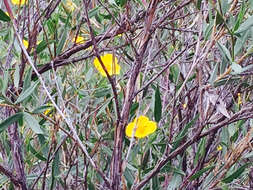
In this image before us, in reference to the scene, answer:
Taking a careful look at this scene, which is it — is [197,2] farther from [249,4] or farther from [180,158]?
[180,158]

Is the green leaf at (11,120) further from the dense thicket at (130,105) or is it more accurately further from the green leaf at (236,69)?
the green leaf at (236,69)

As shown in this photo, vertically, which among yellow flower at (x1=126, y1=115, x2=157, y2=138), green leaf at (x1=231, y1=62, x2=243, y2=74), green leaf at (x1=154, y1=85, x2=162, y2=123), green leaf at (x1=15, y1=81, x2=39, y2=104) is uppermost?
green leaf at (x1=231, y1=62, x2=243, y2=74)

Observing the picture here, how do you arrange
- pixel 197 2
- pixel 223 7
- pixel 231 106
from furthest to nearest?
pixel 231 106, pixel 197 2, pixel 223 7

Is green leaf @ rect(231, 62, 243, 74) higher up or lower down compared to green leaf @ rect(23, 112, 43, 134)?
higher up

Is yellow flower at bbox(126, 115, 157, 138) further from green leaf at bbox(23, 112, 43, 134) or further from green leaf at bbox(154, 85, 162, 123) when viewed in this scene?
green leaf at bbox(23, 112, 43, 134)

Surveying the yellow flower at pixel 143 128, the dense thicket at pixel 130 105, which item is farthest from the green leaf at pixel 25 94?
the yellow flower at pixel 143 128

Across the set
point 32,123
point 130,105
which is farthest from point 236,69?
point 32,123

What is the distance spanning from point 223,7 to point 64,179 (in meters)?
0.45

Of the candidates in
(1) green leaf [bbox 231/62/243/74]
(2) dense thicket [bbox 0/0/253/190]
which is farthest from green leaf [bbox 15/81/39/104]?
(1) green leaf [bbox 231/62/243/74]

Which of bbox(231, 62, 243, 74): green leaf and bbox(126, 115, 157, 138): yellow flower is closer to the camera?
bbox(231, 62, 243, 74): green leaf

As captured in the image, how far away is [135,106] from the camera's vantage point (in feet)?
2.91

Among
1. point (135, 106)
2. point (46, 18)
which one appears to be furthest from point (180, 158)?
point (46, 18)

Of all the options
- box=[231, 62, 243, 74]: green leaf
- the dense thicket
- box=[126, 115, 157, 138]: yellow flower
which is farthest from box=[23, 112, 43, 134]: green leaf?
box=[231, 62, 243, 74]: green leaf

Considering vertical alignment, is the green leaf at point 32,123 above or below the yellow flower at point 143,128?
above
